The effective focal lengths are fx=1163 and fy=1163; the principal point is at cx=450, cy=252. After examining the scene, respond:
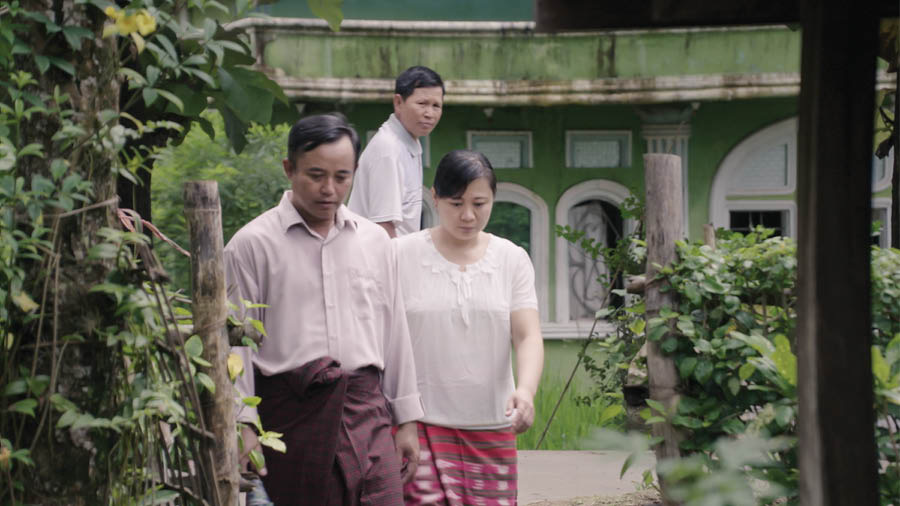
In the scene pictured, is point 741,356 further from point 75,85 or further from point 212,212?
point 75,85

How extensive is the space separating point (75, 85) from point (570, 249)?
10.2m

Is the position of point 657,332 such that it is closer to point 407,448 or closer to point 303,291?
point 407,448

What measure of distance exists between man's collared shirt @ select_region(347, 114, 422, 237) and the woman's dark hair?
84 cm

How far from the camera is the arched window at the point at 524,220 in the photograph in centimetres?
1285

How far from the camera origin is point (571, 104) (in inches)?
486

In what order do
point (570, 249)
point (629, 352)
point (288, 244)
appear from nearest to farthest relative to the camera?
point (288, 244), point (629, 352), point (570, 249)

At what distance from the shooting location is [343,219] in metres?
3.50

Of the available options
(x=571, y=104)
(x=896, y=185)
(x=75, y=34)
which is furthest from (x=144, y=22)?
(x=571, y=104)

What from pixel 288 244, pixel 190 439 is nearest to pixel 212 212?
pixel 288 244

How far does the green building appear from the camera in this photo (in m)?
12.0

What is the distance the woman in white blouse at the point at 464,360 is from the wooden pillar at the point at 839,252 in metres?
1.70

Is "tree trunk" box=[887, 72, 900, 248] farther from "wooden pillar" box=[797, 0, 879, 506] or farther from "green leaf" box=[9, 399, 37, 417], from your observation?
"green leaf" box=[9, 399, 37, 417]

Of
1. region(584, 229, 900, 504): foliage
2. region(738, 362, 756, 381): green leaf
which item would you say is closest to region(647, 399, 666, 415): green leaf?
region(584, 229, 900, 504): foliage

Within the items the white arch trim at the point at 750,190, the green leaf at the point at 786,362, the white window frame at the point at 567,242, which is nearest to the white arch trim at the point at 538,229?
the white window frame at the point at 567,242
